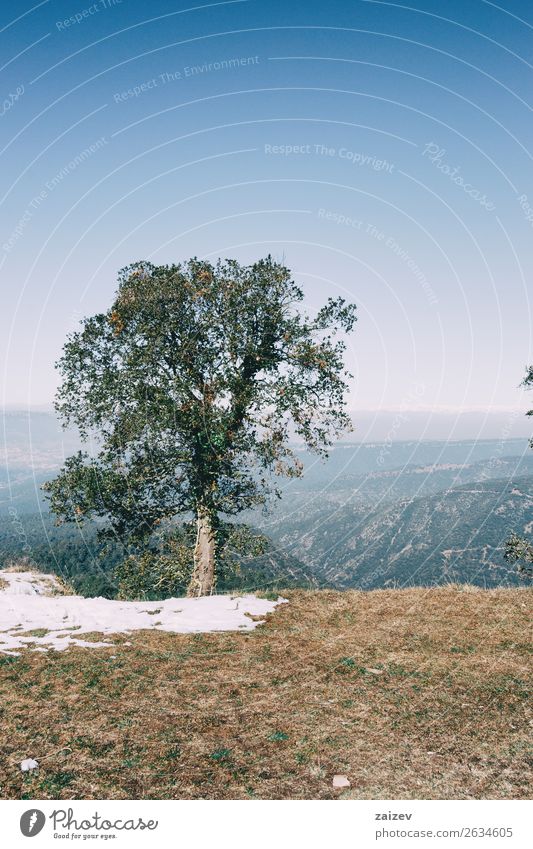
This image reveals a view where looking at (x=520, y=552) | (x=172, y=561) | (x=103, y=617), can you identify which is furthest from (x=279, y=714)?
(x=520, y=552)

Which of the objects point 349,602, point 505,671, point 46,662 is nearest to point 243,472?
point 349,602

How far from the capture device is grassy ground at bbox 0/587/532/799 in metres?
7.51

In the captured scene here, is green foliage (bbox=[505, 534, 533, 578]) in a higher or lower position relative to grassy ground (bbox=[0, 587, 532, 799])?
lower

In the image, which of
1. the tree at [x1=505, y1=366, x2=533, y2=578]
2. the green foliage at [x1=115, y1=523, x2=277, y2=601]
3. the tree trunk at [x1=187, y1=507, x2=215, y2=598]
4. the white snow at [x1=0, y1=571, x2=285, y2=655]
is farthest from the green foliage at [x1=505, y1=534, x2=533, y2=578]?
the tree trunk at [x1=187, y1=507, x2=215, y2=598]

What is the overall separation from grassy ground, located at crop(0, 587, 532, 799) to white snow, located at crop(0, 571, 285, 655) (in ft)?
3.43

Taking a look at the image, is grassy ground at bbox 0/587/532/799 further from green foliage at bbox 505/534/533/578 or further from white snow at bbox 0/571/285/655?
green foliage at bbox 505/534/533/578

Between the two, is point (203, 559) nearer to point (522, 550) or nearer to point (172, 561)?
point (172, 561)

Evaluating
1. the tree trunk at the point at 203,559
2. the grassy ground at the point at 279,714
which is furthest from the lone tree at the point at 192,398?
the grassy ground at the point at 279,714

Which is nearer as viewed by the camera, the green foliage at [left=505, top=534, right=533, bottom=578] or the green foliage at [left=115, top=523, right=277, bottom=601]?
the green foliage at [left=115, top=523, right=277, bottom=601]

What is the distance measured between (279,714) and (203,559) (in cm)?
1501

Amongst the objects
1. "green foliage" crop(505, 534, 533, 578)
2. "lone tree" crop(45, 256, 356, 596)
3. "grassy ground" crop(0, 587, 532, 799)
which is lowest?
"green foliage" crop(505, 534, 533, 578)

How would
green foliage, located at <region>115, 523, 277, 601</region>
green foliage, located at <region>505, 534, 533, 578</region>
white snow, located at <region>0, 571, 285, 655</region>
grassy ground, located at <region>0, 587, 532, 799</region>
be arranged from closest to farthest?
grassy ground, located at <region>0, 587, 532, 799</region> → white snow, located at <region>0, 571, 285, 655</region> → green foliage, located at <region>115, 523, 277, 601</region> → green foliage, located at <region>505, 534, 533, 578</region>

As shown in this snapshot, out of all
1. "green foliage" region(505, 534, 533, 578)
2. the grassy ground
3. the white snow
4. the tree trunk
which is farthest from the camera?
"green foliage" region(505, 534, 533, 578)
